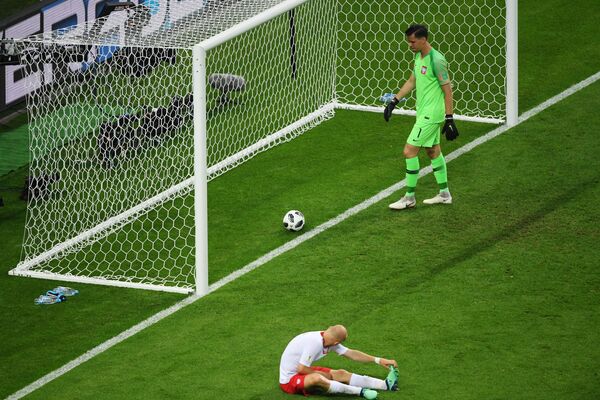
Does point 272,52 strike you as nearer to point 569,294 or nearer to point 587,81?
point 587,81

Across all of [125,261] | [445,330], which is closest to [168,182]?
[125,261]

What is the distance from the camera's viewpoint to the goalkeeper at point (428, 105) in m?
14.6

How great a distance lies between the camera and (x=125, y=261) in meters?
14.6

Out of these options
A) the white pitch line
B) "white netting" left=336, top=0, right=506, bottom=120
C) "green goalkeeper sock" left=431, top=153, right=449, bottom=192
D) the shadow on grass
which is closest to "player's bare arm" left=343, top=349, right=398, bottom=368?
the shadow on grass

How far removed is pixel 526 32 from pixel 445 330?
29.2 feet

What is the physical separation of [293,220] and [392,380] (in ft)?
12.0

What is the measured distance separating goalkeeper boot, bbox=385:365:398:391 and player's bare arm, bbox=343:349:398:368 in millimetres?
60

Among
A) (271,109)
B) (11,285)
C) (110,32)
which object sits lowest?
(11,285)

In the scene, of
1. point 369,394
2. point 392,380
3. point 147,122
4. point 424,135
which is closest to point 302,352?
point 369,394

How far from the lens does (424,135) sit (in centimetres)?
1484

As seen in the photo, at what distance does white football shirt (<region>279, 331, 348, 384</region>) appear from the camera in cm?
1154

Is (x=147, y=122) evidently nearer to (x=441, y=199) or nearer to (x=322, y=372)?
(x=441, y=199)

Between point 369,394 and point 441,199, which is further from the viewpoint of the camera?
point 441,199

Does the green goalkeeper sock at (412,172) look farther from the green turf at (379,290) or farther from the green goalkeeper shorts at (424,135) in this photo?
the green turf at (379,290)
